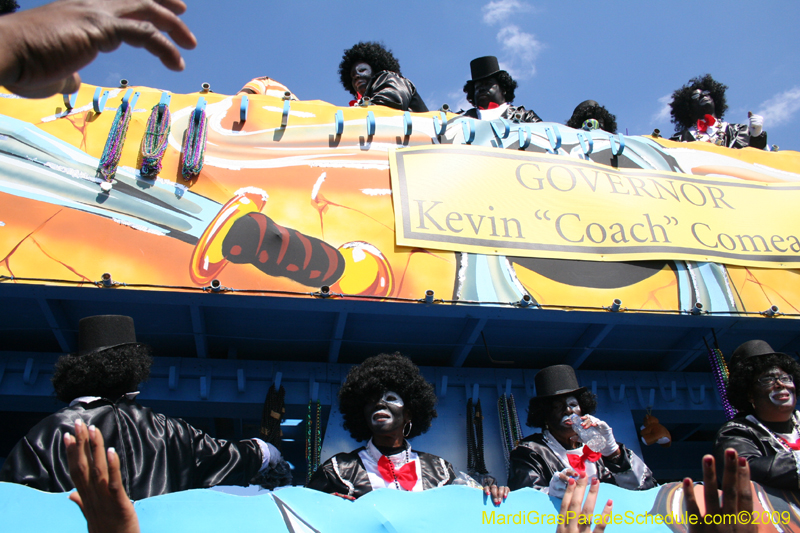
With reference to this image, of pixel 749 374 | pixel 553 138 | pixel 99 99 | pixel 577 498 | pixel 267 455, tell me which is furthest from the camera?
pixel 553 138

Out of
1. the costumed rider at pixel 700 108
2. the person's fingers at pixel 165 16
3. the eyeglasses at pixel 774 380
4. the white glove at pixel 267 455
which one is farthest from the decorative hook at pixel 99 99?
the costumed rider at pixel 700 108

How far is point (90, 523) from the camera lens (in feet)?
4.60

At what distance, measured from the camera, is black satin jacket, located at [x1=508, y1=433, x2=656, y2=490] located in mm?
2963

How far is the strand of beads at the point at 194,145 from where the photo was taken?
4316mm

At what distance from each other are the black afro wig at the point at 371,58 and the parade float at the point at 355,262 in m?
2.78

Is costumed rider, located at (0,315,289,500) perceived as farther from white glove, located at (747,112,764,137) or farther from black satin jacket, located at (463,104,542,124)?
white glove, located at (747,112,764,137)

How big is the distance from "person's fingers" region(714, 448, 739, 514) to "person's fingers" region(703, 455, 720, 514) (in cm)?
3

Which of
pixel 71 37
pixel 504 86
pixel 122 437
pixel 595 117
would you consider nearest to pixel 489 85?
pixel 504 86

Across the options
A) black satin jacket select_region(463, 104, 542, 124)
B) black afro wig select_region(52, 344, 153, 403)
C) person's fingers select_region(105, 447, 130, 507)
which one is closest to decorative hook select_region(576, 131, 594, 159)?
black satin jacket select_region(463, 104, 542, 124)

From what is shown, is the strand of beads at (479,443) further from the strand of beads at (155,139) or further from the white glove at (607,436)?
the strand of beads at (155,139)

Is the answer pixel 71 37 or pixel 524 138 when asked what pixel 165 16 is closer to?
pixel 71 37

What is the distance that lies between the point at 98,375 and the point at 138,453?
0.47 meters

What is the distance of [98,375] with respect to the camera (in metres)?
2.77

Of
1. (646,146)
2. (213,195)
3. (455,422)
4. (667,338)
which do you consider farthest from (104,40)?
(646,146)
